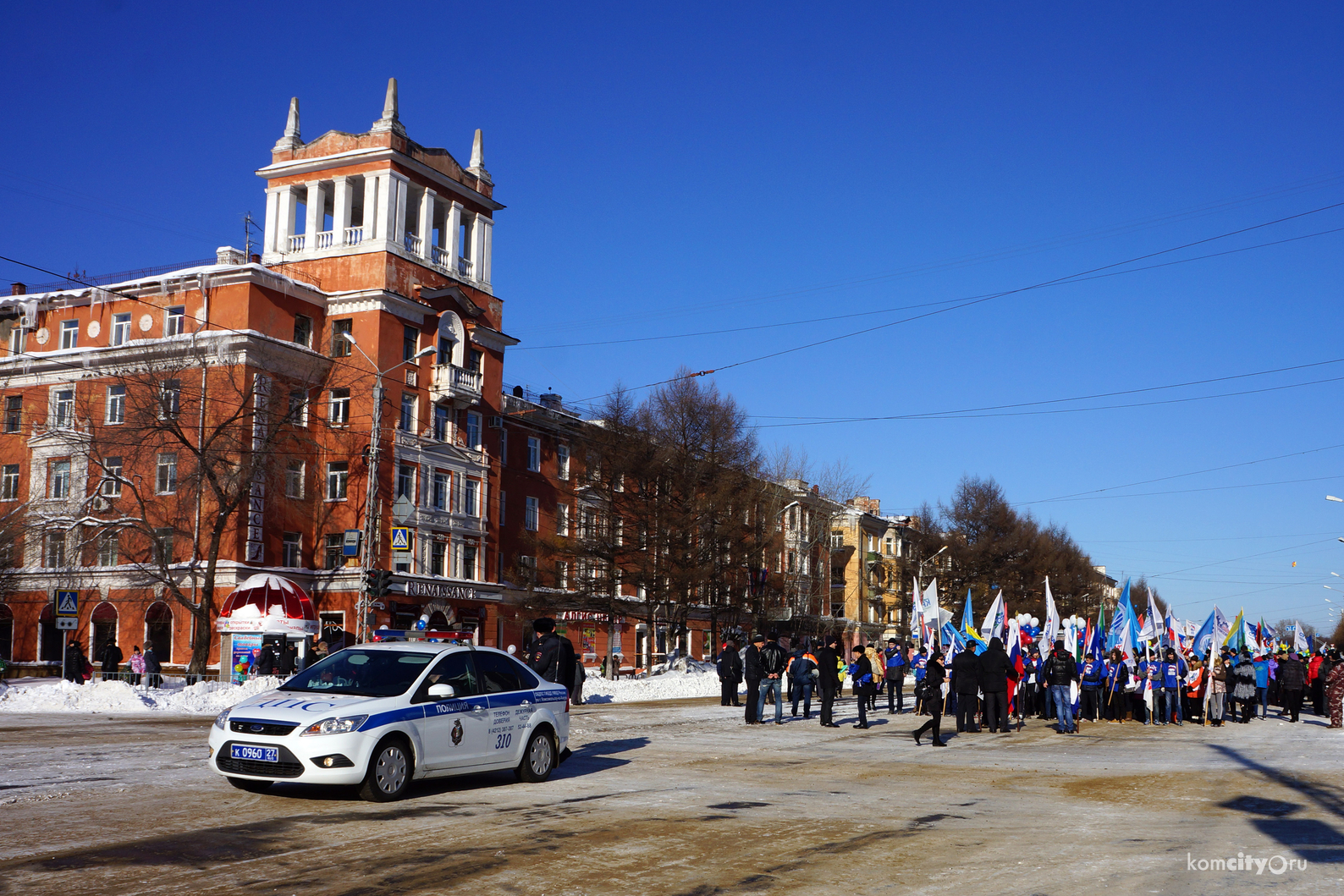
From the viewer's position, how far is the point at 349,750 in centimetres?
1062

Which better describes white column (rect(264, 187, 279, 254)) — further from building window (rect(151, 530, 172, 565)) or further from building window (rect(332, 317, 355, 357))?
building window (rect(151, 530, 172, 565))

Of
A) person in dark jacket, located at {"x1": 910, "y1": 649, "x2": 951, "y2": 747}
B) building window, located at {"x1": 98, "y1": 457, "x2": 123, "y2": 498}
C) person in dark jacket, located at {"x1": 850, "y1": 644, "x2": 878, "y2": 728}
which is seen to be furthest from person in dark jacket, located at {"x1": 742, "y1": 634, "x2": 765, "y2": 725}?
building window, located at {"x1": 98, "y1": 457, "x2": 123, "y2": 498}

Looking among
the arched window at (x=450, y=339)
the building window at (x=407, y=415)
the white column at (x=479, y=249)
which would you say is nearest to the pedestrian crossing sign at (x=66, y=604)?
the building window at (x=407, y=415)

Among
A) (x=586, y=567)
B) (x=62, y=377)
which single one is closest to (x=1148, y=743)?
(x=586, y=567)

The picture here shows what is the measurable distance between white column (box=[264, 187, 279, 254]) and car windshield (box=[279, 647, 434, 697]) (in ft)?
148

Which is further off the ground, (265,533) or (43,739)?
(265,533)

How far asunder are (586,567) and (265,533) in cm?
1342

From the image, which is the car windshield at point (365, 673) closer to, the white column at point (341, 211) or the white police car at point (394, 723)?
the white police car at point (394, 723)

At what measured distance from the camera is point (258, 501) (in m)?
46.6

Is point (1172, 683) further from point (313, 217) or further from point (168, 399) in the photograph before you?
point (313, 217)

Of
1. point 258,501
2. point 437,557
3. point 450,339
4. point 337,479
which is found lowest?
point 437,557

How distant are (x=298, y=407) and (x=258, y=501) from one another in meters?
4.27

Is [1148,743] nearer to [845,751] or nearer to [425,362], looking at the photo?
[845,751]

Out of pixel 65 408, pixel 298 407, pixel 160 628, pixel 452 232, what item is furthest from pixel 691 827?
pixel 452 232
